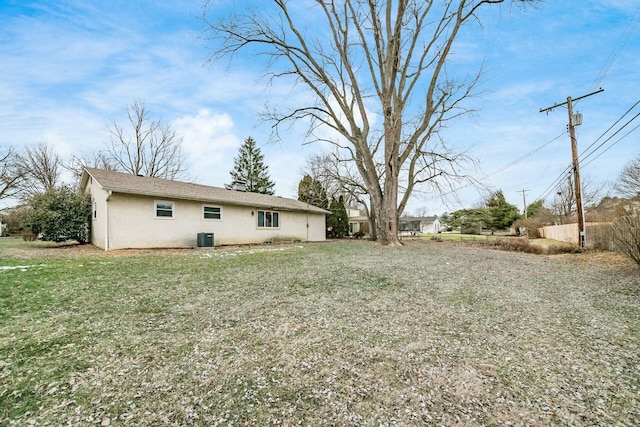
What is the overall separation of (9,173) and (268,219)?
25.1m

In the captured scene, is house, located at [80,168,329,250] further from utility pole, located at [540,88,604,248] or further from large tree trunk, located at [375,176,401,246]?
utility pole, located at [540,88,604,248]

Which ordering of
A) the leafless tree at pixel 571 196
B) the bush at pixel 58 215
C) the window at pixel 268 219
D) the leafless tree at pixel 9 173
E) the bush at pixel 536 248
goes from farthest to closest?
the leafless tree at pixel 571 196 → the leafless tree at pixel 9 173 → the window at pixel 268 219 → the bush at pixel 536 248 → the bush at pixel 58 215

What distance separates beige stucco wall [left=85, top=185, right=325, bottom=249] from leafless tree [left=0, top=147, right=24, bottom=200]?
2015 cm

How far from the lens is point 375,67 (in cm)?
1493

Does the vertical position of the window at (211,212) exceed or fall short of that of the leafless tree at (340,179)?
it falls short

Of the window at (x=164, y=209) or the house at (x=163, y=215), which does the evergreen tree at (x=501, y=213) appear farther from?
the window at (x=164, y=209)

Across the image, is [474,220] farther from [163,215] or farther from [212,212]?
[163,215]

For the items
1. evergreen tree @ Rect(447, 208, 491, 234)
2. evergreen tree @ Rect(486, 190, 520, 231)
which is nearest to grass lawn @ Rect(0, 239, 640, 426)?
evergreen tree @ Rect(447, 208, 491, 234)

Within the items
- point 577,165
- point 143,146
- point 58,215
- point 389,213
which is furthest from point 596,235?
point 143,146

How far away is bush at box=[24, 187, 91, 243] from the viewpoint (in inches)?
452

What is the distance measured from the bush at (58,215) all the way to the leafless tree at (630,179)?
30.8m

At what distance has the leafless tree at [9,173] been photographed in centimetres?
2355

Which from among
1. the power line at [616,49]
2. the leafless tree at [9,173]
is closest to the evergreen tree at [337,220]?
the power line at [616,49]

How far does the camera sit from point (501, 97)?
43.7ft
